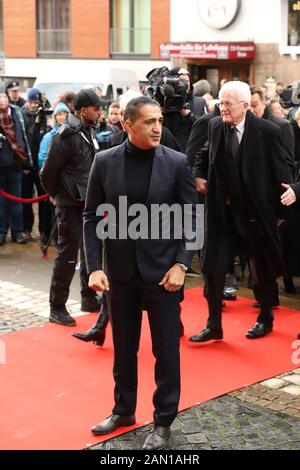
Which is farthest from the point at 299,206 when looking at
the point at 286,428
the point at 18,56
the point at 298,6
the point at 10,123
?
the point at 18,56

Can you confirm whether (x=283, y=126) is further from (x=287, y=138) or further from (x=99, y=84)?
(x=99, y=84)

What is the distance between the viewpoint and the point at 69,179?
7.35 metres

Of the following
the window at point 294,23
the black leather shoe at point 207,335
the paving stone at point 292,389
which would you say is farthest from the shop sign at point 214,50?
the paving stone at point 292,389

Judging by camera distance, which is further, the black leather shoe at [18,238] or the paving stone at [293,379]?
the black leather shoe at [18,238]

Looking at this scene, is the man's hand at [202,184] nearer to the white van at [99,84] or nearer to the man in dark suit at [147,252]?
the man in dark suit at [147,252]

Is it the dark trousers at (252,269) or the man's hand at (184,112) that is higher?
the man's hand at (184,112)

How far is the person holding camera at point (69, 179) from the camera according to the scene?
725cm

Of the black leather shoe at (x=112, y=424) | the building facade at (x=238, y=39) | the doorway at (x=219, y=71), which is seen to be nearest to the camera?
the black leather shoe at (x=112, y=424)

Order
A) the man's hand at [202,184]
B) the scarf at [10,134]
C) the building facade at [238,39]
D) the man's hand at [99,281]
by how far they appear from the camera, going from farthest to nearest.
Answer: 1. the building facade at [238,39]
2. the scarf at [10,134]
3. the man's hand at [202,184]
4. the man's hand at [99,281]

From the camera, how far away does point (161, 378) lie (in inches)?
194

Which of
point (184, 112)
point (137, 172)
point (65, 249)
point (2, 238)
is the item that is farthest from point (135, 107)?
point (2, 238)

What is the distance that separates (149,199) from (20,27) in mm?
30500

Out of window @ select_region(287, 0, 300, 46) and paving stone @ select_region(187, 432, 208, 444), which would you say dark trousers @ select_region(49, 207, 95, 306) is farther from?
window @ select_region(287, 0, 300, 46)

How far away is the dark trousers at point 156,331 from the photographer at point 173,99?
313 cm
